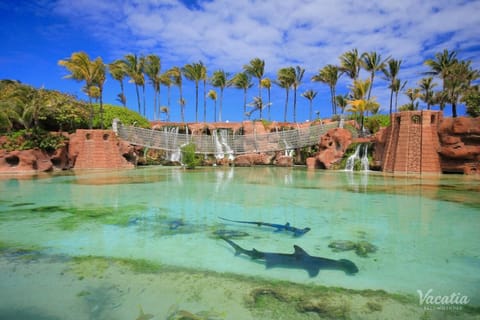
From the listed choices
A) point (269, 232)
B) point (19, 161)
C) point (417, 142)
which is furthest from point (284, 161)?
point (269, 232)

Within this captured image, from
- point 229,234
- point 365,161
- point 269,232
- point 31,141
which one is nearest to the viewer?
point 229,234

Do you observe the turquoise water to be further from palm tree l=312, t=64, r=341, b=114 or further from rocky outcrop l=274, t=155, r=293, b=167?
palm tree l=312, t=64, r=341, b=114

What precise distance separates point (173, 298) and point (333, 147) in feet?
61.7

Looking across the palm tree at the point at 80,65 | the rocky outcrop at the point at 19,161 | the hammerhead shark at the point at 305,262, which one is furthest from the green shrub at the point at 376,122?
the hammerhead shark at the point at 305,262

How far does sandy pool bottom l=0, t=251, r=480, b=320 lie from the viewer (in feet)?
7.10

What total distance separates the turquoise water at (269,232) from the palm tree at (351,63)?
22883 mm

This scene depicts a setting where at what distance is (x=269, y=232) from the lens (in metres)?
4.41

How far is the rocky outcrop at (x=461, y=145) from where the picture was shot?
14344mm

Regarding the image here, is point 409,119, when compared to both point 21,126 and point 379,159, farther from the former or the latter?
point 21,126

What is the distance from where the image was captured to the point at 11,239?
13.2 feet

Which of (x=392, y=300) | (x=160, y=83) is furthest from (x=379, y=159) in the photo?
(x=160, y=83)

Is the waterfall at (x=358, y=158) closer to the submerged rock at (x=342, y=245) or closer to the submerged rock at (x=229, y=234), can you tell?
the submerged rock at (x=342, y=245)

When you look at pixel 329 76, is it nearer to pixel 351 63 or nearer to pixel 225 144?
pixel 351 63

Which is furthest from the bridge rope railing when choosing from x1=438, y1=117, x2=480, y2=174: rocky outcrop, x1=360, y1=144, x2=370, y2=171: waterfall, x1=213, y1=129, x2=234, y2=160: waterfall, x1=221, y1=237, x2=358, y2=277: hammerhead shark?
x1=221, y1=237, x2=358, y2=277: hammerhead shark
